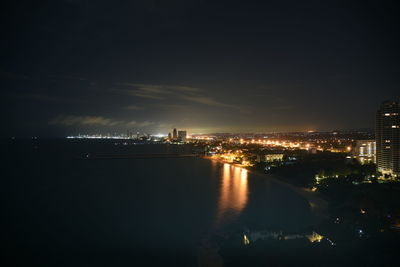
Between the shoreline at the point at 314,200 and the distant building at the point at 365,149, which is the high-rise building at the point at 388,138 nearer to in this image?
the shoreline at the point at 314,200

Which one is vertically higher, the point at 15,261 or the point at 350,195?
the point at 350,195

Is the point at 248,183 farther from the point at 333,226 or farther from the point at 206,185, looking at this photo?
the point at 333,226

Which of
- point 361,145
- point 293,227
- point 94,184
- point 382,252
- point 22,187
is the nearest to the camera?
point 382,252

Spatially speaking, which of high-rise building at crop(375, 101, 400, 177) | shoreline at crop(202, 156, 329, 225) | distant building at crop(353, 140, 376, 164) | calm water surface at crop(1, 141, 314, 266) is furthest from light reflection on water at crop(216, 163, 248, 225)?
distant building at crop(353, 140, 376, 164)

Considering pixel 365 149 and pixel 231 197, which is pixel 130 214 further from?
pixel 365 149

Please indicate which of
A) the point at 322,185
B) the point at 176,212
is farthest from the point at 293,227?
the point at 322,185

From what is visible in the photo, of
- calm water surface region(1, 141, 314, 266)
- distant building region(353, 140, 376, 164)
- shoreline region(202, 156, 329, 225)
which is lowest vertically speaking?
calm water surface region(1, 141, 314, 266)

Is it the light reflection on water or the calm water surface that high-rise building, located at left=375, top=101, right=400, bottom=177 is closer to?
the calm water surface
